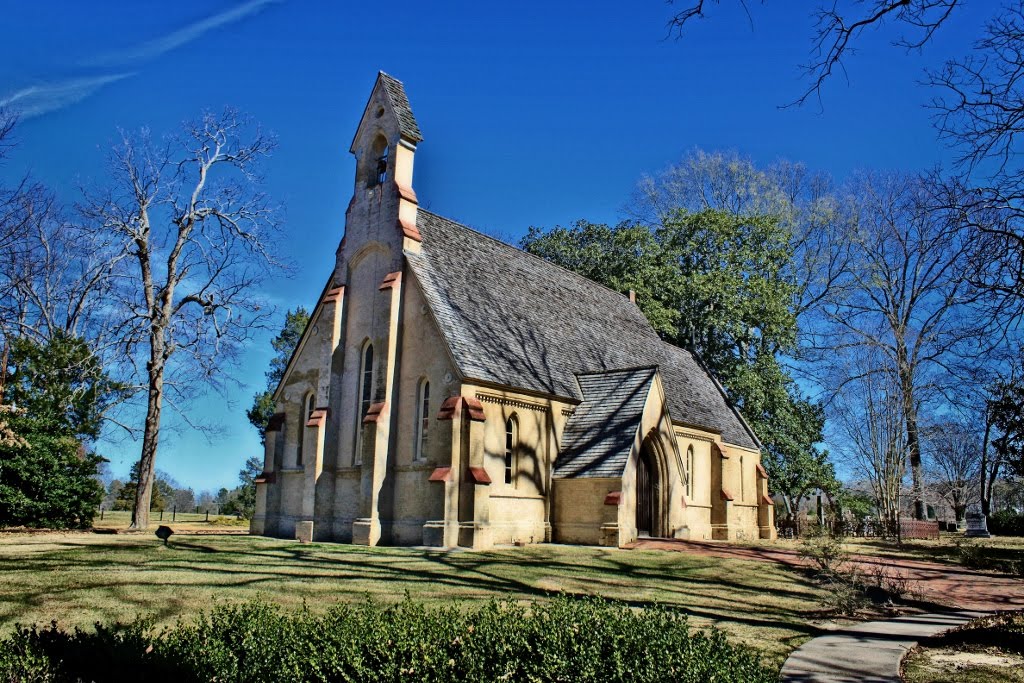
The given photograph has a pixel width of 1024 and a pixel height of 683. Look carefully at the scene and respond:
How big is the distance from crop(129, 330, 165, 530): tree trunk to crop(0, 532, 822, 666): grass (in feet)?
22.4

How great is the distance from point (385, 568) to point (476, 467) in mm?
6204

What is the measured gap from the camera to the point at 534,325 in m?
31.0

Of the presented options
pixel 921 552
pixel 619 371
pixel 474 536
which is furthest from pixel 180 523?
pixel 921 552

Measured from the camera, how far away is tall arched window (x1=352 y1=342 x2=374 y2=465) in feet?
91.5

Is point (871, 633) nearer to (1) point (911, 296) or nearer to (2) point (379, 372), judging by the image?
(2) point (379, 372)

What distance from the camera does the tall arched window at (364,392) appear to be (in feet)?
91.5

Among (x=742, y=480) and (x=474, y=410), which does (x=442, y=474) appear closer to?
(x=474, y=410)

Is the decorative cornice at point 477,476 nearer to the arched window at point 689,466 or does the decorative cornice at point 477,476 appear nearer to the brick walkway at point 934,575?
the brick walkway at point 934,575

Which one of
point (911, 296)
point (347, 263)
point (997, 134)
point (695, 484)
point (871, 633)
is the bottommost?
point (871, 633)

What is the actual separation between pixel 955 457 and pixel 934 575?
3880 cm

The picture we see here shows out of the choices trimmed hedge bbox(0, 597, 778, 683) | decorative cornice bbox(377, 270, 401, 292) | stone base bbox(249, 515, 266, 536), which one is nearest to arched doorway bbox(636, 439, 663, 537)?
decorative cornice bbox(377, 270, 401, 292)

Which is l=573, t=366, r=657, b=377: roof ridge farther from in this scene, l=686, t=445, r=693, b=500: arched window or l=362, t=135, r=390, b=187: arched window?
l=362, t=135, r=390, b=187: arched window

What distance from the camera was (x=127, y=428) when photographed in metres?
34.0

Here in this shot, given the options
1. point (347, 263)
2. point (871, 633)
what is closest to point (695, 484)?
point (347, 263)
